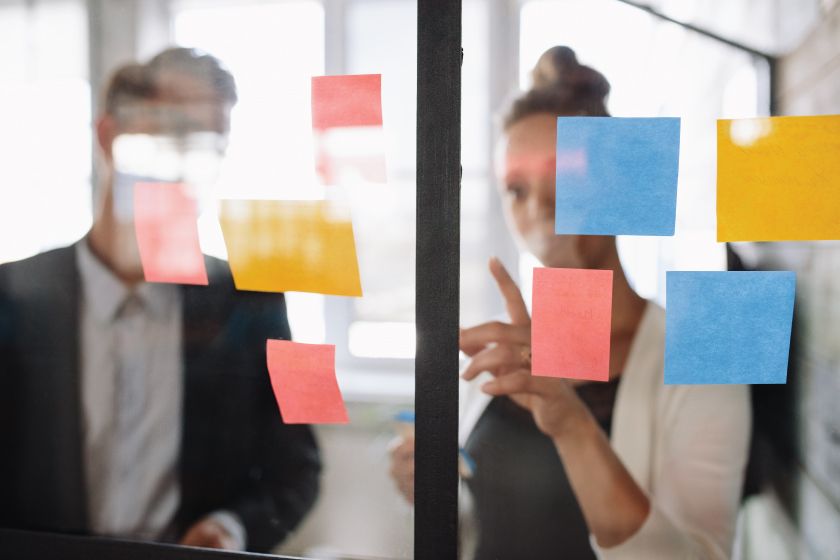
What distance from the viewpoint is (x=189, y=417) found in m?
1.12

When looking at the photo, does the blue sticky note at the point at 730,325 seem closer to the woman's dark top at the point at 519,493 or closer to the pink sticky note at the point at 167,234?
the woman's dark top at the point at 519,493

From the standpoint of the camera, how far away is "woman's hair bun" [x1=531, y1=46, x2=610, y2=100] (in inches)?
37.4

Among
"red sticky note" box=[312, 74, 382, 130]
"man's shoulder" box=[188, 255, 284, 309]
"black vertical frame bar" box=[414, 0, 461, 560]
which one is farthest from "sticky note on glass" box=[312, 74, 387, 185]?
"man's shoulder" box=[188, 255, 284, 309]

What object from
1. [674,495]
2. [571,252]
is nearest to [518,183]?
[571,252]

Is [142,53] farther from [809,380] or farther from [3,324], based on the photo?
[809,380]

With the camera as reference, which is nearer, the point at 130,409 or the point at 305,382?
the point at 305,382

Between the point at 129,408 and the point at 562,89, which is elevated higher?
the point at 562,89

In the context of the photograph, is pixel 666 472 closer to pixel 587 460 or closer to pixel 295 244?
pixel 587 460

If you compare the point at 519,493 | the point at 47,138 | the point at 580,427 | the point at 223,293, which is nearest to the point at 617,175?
the point at 580,427

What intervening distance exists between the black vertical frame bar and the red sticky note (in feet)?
0.33

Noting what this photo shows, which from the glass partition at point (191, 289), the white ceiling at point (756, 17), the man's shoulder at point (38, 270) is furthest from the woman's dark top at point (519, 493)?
the man's shoulder at point (38, 270)

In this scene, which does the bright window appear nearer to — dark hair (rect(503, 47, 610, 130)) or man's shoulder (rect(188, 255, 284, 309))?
man's shoulder (rect(188, 255, 284, 309))

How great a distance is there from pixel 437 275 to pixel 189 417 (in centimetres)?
55

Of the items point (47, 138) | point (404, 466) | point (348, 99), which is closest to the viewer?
point (348, 99)
